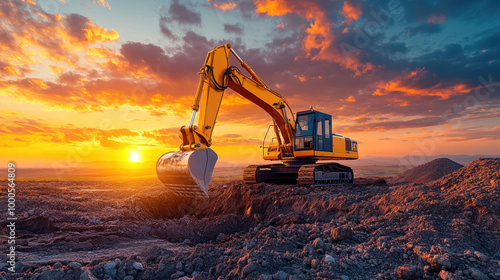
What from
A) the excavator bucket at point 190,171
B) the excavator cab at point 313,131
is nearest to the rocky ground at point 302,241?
the excavator bucket at point 190,171

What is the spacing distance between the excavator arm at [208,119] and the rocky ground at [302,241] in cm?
140

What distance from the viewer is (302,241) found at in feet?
16.0

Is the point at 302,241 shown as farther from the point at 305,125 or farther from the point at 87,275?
the point at 305,125

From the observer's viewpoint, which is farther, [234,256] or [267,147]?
[267,147]

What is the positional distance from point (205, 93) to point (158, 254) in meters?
5.34

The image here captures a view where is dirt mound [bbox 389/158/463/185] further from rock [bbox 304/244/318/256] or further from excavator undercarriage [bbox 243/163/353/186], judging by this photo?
rock [bbox 304/244/318/256]

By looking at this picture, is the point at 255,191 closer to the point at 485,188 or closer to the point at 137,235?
the point at 137,235

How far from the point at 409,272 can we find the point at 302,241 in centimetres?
170

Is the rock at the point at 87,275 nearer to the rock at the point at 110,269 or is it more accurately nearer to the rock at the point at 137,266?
the rock at the point at 110,269

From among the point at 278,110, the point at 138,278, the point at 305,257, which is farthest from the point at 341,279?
the point at 278,110

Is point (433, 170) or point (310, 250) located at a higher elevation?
point (433, 170)

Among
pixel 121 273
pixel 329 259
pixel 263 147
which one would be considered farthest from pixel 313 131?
pixel 121 273

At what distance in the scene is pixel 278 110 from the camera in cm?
1291

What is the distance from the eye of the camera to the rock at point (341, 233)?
4.83m
